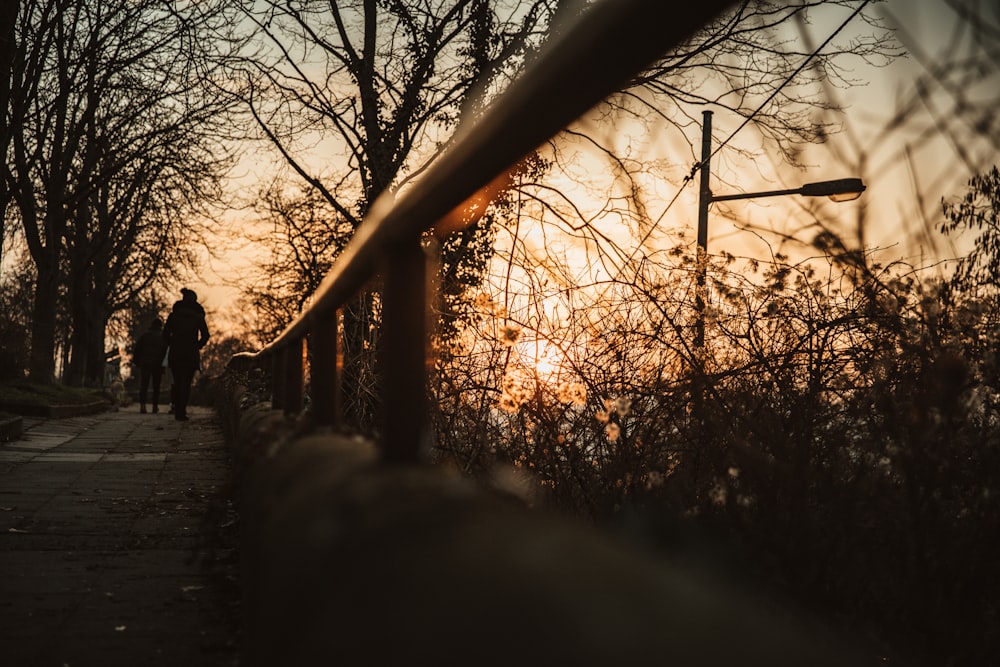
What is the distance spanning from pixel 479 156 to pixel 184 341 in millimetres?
14096

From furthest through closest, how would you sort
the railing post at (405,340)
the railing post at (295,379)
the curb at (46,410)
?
1. the curb at (46,410)
2. the railing post at (295,379)
3. the railing post at (405,340)

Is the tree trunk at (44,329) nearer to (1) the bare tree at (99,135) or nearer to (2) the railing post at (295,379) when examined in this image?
(1) the bare tree at (99,135)

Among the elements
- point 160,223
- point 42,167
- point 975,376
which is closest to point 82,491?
point 975,376

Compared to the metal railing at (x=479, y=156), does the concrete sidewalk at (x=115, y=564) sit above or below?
below

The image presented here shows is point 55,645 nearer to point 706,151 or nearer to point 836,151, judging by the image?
point 836,151

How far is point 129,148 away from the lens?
1947 cm

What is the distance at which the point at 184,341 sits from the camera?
1470 cm

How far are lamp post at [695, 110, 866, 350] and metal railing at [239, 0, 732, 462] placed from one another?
960 mm

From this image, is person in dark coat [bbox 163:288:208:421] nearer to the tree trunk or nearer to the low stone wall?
the tree trunk

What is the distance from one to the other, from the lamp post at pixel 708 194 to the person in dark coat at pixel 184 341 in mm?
10533

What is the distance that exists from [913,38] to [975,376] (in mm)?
1497

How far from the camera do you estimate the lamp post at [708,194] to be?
2271mm

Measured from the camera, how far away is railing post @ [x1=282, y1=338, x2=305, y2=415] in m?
3.92

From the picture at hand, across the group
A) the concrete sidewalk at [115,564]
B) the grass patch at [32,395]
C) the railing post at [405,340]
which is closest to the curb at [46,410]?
the grass patch at [32,395]
